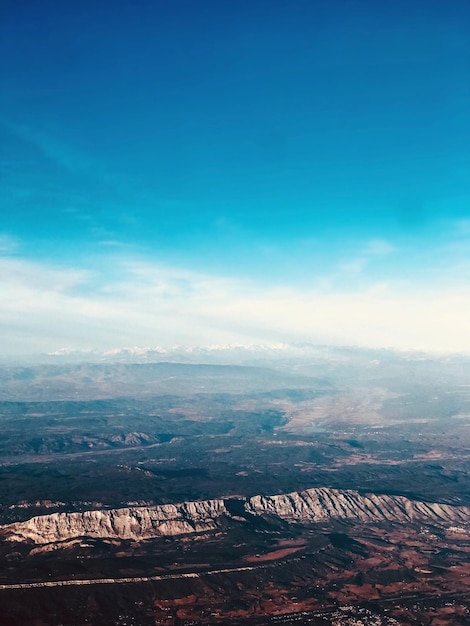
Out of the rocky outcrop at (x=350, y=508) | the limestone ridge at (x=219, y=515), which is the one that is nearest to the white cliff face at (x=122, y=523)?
the limestone ridge at (x=219, y=515)

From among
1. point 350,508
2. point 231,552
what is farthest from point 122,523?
point 350,508

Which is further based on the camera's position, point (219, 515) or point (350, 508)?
point (350, 508)

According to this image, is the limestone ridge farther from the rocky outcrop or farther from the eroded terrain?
the eroded terrain

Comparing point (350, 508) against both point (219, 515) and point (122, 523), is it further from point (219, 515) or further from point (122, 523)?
point (122, 523)

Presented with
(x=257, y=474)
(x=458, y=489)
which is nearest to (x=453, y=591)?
(x=458, y=489)

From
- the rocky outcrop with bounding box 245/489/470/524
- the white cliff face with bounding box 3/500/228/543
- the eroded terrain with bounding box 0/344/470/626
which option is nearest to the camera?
the eroded terrain with bounding box 0/344/470/626

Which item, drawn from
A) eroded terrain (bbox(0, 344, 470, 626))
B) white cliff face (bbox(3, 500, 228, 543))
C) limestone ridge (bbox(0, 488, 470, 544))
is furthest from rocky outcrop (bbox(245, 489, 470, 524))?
white cliff face (bbox(3, 500, 228, 543))

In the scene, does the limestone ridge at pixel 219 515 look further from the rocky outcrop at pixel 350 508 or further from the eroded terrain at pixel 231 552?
the eroded terrain at pixel 231 552

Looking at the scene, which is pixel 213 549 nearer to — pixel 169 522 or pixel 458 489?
pixel 169 522
